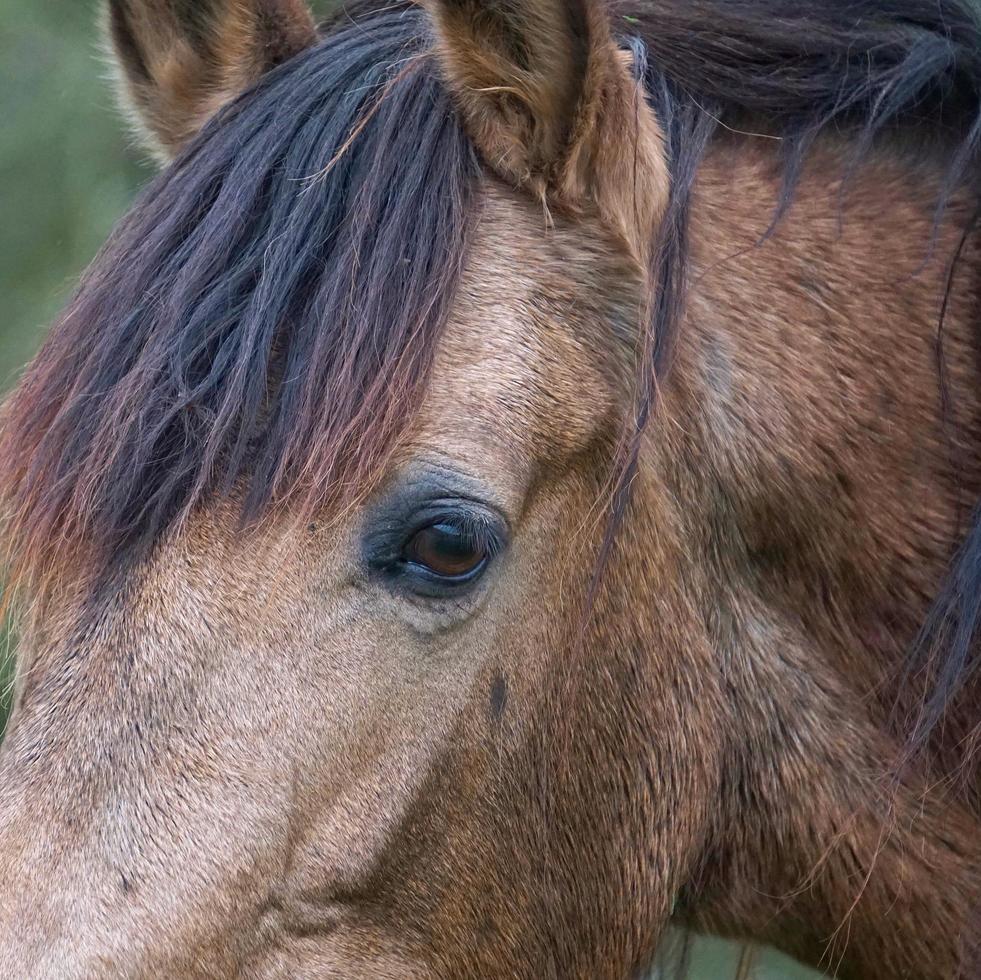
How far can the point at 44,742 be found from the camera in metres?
1.43

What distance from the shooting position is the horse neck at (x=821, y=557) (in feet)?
5.74

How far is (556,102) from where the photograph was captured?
164 centimetres

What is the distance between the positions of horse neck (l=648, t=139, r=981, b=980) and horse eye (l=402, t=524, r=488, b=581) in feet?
1.10

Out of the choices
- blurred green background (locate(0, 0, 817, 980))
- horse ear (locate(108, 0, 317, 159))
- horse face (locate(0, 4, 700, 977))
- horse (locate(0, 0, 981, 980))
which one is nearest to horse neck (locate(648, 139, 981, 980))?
horse (locate(0, 0, 981, 980))

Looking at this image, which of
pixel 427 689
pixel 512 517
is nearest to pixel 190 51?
pixel 512 517

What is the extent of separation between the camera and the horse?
1.45 metres

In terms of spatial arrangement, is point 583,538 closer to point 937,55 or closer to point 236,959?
point 236,959

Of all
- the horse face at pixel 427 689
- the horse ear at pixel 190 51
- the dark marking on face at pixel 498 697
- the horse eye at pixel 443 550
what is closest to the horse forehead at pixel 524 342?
the horse face at pixel 427 689

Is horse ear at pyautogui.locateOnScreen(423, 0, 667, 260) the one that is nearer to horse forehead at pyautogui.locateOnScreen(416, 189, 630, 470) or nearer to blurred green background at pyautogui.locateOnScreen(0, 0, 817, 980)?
horse forehead at pyautogui.locateOnScreen(416, 189, 630, 470)

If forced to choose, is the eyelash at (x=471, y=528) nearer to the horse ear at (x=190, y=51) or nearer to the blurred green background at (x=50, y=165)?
the horse ear at (x=190, y=51)

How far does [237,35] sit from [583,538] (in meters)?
1.02

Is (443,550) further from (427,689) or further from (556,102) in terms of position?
(556,102)

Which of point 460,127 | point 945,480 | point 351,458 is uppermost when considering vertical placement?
point 460,127

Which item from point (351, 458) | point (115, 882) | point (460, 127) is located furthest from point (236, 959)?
point (460, 127)
